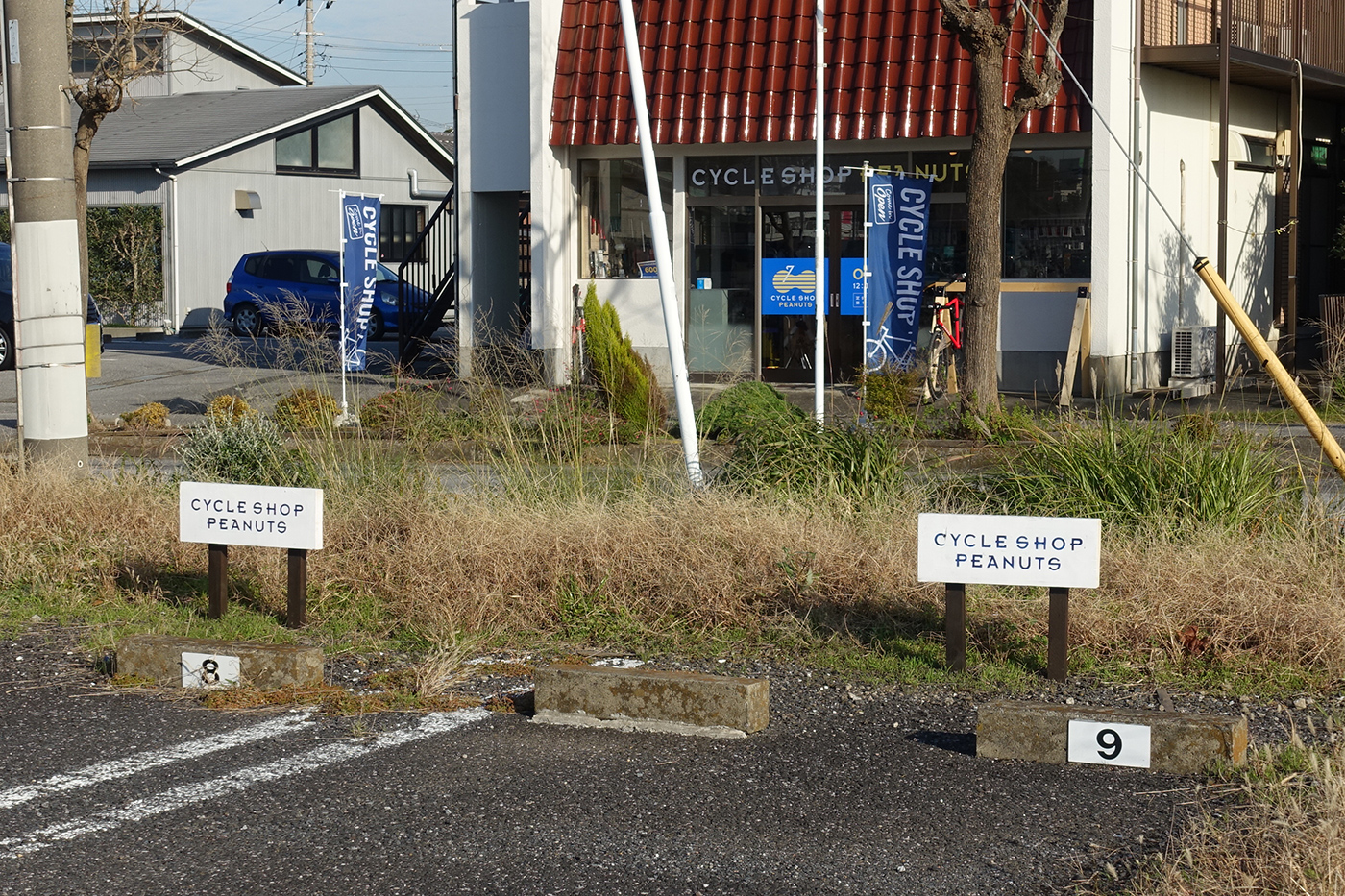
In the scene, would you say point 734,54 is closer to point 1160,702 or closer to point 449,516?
point 449,516

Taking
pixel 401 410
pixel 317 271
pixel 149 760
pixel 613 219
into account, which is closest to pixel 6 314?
pixel 317 271

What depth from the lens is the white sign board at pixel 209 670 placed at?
250 inches

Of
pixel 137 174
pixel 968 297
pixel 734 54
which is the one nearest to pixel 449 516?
pixel 968 297

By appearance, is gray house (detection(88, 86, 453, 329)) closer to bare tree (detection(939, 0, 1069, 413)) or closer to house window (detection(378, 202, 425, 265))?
house window (detection(378, 202, 425, 265))

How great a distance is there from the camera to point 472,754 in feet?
18.1

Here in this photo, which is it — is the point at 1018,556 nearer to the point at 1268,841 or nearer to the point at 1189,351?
the point at 1268,841

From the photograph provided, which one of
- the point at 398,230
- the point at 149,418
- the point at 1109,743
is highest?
the point at 398,230

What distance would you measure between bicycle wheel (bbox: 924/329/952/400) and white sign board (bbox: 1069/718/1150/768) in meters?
11.1

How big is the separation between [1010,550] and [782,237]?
13.3 meters

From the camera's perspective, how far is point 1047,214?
17703 mm

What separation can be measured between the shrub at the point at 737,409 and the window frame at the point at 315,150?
24.2 meters

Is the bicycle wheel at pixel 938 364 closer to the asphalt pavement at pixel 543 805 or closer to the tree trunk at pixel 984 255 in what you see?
the tree trunk at pixel 984 255

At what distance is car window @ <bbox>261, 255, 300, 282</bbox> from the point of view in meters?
29.7

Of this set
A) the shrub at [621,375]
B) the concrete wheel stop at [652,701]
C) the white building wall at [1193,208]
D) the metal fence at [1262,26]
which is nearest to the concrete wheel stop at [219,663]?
the concrete wheel stop at [652,701]
